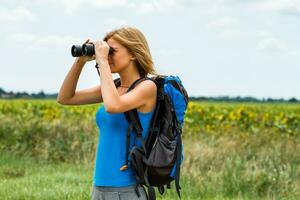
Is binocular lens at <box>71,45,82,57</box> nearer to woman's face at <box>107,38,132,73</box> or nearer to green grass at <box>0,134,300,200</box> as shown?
woman's face at <box>107,38,132,73</box>

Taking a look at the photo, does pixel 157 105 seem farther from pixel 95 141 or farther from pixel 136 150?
pixel 95 141

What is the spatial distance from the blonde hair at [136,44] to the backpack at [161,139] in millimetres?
90

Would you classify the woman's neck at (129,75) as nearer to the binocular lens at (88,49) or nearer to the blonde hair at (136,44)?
the blonde hair at (136,44)

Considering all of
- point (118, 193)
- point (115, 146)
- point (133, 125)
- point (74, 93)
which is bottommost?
point (118, 193)

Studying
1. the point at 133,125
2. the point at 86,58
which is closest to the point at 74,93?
the point at 86,58

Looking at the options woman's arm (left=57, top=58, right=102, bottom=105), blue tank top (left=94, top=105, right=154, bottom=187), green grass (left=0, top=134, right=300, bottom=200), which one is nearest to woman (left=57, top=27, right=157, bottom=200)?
blue tank top (left=94, top=105, right=154, bottom=187)

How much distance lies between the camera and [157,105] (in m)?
3.79

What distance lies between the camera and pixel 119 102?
3633 mm

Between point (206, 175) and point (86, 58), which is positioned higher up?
point (86, 58)

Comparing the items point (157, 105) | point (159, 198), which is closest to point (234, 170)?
point (159, 198)

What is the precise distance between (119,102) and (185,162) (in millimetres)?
6376

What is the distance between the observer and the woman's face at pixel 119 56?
3.85m

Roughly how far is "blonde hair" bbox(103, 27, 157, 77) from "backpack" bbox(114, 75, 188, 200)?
9 centimetres

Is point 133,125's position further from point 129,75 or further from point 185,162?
point 185,162
